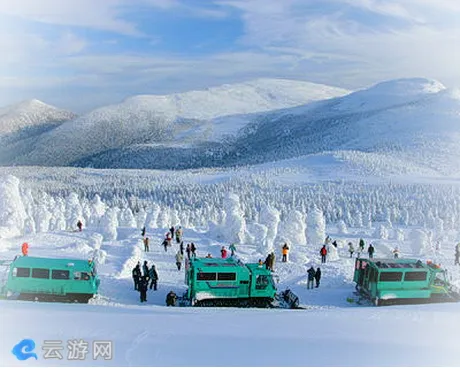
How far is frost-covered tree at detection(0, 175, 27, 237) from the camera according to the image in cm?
2558

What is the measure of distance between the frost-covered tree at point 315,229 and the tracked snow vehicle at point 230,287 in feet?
53.4

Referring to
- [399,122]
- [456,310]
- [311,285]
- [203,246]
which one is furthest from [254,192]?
[399,122]

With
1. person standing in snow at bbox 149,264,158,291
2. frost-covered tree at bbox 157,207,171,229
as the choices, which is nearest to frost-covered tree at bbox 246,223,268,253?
person standing in snow at bbox 149,264,158,291

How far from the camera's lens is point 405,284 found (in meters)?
15.0

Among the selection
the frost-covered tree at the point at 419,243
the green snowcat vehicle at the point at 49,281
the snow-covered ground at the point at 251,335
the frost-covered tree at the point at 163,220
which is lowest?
the frost-covered tree at the point at 163,220

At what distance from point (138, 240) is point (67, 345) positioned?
16714 millimetres

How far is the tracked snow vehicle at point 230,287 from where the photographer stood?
559 inches

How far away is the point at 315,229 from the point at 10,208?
15946 mm

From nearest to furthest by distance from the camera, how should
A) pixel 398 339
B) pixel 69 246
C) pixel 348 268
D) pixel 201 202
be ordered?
pixel 398 339 < pixel 348 268 < pixel 69 246 < pixel 201 202

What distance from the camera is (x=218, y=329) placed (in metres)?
7.94

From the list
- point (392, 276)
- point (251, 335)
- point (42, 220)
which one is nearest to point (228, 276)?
point (392, 276)

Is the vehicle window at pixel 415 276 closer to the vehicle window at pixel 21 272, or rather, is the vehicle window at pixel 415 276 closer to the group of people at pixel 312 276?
the group of people at pixel 312 276

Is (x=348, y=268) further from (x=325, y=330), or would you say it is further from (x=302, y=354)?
(x=302, y=354)

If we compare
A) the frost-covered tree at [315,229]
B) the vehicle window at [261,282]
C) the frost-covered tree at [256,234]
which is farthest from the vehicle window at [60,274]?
the frost-covered tree at [315,229]
